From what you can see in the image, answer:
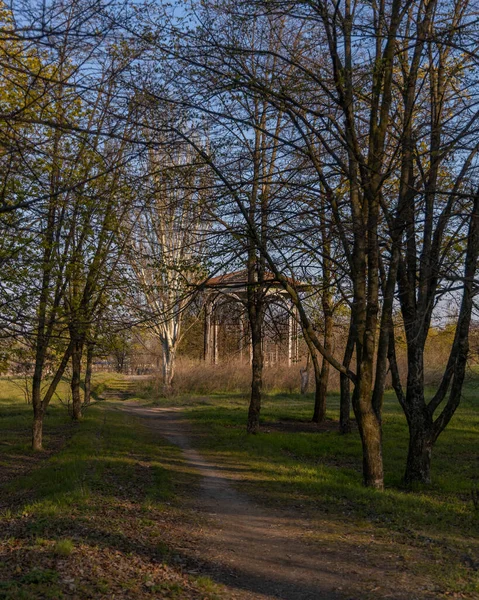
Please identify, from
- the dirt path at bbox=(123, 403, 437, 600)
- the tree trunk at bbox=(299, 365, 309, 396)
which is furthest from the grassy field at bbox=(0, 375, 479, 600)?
the tree trunk at bbox=(299, 365, 309, 396)

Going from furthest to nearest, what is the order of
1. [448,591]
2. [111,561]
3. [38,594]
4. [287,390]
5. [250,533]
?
[287,390]
[250,533]
[111,561]
[448,591]
[38,594]

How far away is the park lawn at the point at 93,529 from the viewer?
5.31 m

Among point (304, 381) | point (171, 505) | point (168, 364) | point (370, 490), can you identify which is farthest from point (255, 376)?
point (168, 364)

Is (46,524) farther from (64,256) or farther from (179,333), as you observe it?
(179,333)

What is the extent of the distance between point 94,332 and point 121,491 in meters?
3.99

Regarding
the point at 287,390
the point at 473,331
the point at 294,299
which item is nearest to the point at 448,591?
the point at 294,299

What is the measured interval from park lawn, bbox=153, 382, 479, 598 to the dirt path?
457mm

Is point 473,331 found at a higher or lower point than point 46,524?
higher

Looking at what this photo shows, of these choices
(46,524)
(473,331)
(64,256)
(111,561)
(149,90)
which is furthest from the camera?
(473,331)

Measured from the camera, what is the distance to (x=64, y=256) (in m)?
12.3

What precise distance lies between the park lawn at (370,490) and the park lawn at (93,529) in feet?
6.15

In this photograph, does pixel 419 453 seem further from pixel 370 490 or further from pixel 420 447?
pixel 370 490

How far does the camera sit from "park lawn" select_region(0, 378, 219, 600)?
5.31 meters

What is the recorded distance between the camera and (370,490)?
9.48 metres
